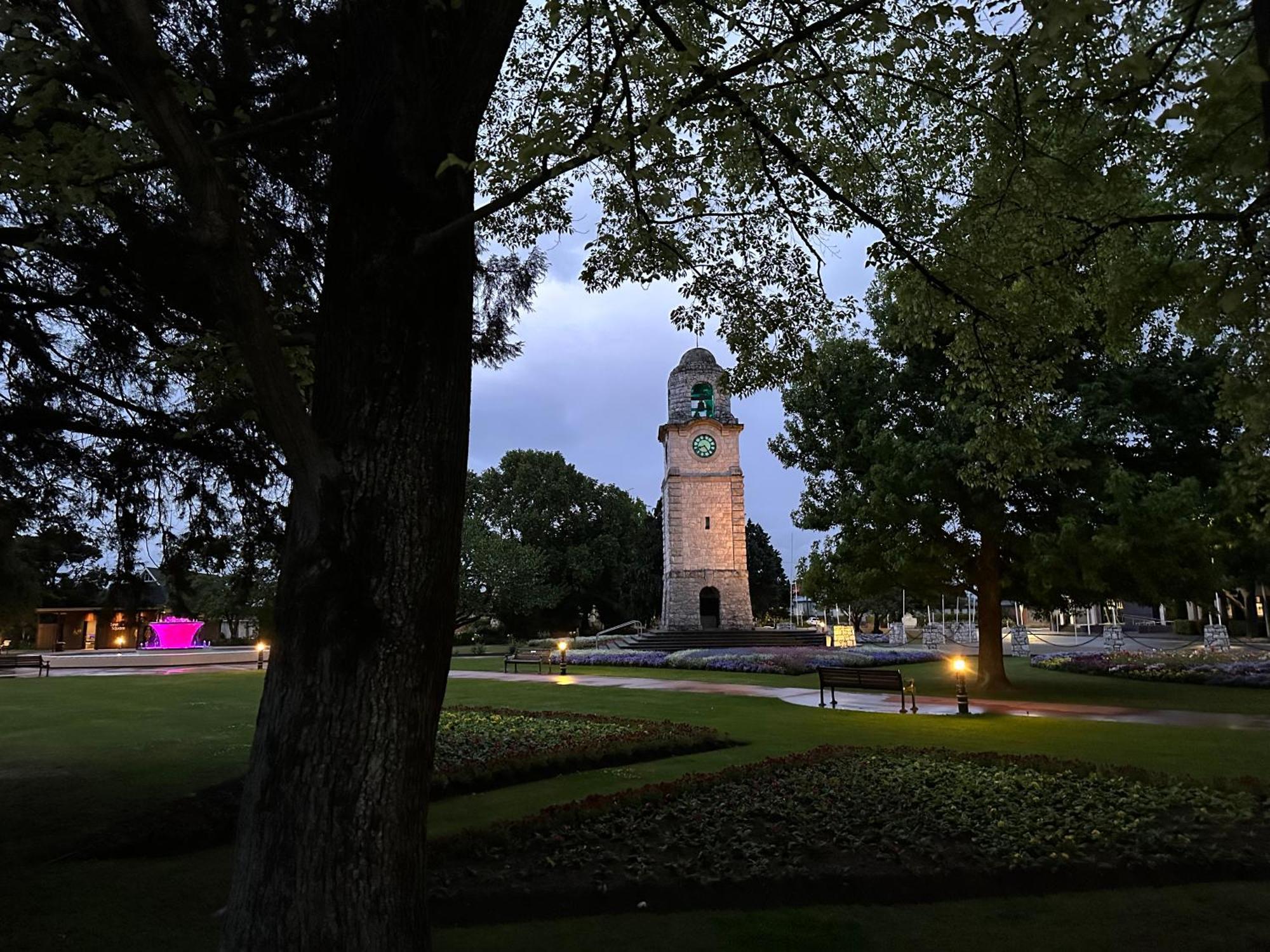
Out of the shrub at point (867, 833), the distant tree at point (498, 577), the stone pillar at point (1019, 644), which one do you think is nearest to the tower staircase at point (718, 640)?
the stone pillar at point (1019, 644)

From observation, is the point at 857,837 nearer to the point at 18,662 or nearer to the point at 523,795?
the point at 523,795

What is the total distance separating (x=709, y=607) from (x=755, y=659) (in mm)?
12980

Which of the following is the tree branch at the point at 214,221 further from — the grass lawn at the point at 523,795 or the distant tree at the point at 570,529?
the distant tree at the point at 570,529

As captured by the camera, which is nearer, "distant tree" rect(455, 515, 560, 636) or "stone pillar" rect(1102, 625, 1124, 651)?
"stone pillar" rect(1102, 625, 1124, 651)

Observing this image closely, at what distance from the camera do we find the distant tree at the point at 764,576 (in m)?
68.2

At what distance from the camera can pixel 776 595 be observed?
69562mm

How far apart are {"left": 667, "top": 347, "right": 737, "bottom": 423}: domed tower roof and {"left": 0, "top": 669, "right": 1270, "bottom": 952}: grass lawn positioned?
77.7 ft

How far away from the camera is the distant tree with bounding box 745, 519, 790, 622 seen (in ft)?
224

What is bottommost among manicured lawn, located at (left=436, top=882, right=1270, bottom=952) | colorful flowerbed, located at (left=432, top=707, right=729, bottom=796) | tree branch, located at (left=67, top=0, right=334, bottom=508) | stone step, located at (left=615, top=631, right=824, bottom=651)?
stone step, located at (left=615, top=631, right=824, bottom=651)

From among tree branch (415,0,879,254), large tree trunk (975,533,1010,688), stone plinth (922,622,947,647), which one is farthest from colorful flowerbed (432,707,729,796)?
stone plinth (922,622,947,647)

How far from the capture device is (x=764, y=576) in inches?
2697

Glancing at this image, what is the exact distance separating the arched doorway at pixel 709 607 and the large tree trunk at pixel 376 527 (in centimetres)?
3788

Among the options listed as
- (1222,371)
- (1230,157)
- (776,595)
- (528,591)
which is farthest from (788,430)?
(776,595)

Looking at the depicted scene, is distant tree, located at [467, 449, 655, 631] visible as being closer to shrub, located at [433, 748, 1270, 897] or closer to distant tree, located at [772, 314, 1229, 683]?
distant tree, located at [772, 314, 1229, 683]
